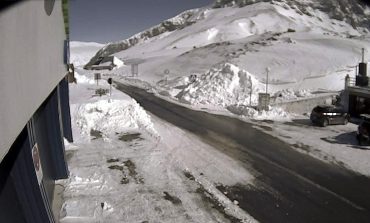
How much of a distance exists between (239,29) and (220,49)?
63999 millimetres

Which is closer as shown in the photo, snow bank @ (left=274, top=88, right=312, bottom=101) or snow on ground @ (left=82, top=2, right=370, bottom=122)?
snow bank @ (left=274, top=88, right=312, bottom=101)

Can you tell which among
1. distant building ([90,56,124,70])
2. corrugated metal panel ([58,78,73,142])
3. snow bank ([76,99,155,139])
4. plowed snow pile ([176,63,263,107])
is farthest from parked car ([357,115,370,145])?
distant building ([90,56,124,70])

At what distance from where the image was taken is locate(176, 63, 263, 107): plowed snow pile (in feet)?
101

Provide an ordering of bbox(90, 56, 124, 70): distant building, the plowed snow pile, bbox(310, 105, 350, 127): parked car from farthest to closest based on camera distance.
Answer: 1. bbox(90, 56, 124, 70): distant building
2. the plowed snow pile
3. bbox(310, 105, 350, 127): parked car

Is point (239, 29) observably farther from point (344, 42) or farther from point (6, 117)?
point (6, 117)

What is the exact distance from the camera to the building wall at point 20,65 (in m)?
4.30

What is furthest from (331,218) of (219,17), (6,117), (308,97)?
(219,17)

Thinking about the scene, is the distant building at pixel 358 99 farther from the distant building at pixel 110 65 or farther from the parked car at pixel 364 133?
the distant building at pixel 110 65

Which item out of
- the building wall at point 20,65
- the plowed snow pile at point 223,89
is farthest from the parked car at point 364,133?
the building wall at point 20,65

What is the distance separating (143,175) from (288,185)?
197 inches

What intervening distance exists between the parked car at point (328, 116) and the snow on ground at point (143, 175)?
27.1 feet

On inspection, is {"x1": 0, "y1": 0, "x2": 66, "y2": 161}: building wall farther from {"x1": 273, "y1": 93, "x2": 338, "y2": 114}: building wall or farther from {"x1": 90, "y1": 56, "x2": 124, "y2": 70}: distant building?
{"x1": 90, "y1": 56, "x2": 124, "y2": 70}: distant building

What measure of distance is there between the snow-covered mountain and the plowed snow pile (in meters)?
3.75

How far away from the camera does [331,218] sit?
10.2m
